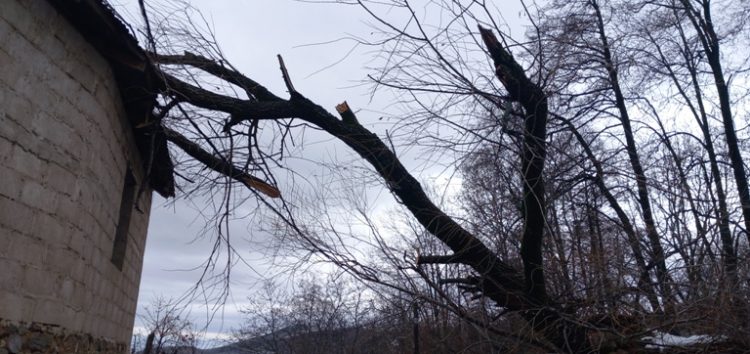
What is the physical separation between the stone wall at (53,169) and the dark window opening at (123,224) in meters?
0.93

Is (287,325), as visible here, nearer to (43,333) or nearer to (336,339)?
(336,339)

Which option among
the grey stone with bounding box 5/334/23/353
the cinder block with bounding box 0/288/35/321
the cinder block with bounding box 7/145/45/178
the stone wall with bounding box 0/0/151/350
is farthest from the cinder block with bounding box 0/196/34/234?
the grey stone with bounding box 5/334/23/353

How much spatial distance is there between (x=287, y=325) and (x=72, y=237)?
25.6 meters

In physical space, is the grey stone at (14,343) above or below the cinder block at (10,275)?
below

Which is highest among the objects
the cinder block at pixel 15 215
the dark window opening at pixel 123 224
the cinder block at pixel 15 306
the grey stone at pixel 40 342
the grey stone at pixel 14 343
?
the dark window opening at pixel 123 224

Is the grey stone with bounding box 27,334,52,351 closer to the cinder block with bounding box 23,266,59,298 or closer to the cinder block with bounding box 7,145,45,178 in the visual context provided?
the cinder block with bounding box 23,266,59,298

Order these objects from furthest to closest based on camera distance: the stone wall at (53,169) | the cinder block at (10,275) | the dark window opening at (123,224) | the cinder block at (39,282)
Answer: the dark window opening at (123,224) < the cinder block at (39,282) < the stone wall at (53,169) < the cinder block at (10,275)

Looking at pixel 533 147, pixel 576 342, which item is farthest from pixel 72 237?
pixel 576 342

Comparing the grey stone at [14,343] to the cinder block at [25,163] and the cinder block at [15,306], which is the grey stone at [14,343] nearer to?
the cinder block at [15,306]

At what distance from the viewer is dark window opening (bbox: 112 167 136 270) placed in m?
6.72

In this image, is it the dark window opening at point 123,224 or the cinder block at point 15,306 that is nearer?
the cinder block at point 15,306

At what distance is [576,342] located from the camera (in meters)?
5.68

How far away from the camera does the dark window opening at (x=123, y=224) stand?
6725 millimetres

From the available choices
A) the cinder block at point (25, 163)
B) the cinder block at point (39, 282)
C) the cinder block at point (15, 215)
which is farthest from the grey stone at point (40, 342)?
the cinder block at point (25, 163)
